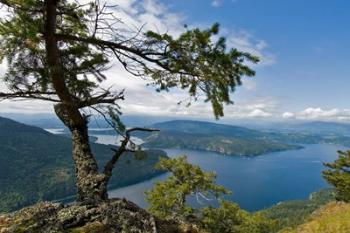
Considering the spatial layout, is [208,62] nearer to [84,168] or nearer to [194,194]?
[84,168]

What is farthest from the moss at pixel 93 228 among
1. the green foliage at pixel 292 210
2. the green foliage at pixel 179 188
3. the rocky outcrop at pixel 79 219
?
the green foliage at pixel 292 210

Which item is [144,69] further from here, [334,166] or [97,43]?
[334,166]

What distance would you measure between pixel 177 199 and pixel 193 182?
89.7 inches

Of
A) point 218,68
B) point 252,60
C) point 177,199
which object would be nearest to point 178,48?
point 218,68

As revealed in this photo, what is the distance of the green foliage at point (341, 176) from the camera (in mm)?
35781

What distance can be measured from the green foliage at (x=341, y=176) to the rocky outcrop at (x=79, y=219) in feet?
116

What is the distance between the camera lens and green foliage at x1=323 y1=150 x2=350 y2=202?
3578cm

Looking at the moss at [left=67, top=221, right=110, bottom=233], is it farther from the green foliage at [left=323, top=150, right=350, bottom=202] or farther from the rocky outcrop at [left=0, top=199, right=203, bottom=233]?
the green foliage at [left=323, top=150, right=350, bottom=202]

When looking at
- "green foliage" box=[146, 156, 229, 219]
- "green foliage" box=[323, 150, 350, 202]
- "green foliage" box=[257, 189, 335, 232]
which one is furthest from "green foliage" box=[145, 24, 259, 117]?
"green foliage" box=[257, 189, 335, 232]

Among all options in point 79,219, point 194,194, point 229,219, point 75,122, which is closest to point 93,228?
point 79,219

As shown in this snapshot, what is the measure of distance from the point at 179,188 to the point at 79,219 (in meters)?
25.9

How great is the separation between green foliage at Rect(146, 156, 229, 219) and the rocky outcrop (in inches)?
984

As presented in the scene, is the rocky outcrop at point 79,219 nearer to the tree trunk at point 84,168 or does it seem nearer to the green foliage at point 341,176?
the tree trunk at point 84,168

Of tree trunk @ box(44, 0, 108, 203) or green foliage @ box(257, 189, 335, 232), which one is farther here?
green foliage @ box(257, 189, 335, 232)
